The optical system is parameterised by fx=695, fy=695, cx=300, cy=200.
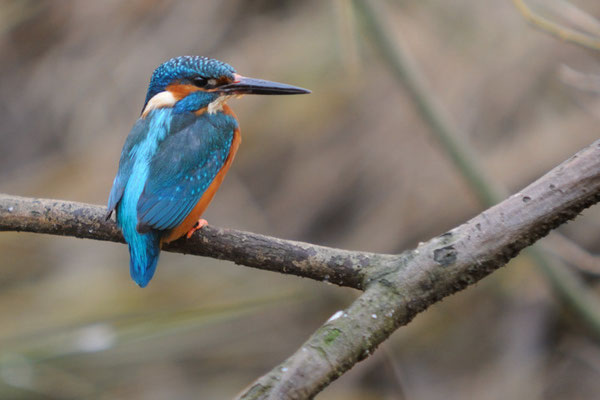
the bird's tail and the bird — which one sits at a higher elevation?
the bird

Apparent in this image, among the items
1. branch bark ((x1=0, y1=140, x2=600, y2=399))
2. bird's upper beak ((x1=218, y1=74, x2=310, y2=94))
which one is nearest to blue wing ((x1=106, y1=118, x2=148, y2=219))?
bird's upper beak ((x1=218, y1=74, x2=310, y2=94))

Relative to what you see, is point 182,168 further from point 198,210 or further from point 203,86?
point 203,86

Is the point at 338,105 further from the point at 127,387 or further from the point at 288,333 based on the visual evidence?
the point at 127,387

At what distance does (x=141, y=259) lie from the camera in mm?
1882

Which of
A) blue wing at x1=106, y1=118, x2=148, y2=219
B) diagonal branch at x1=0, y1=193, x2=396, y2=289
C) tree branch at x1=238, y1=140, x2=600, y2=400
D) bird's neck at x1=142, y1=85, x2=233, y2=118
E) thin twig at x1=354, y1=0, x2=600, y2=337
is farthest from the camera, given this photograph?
thin twig at x1=354, y1=0, x2=600, y2=337

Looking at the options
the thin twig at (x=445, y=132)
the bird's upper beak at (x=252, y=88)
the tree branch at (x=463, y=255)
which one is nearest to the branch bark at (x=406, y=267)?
the tree branch at (x=463, y=255)

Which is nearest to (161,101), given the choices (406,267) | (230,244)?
(230,244)

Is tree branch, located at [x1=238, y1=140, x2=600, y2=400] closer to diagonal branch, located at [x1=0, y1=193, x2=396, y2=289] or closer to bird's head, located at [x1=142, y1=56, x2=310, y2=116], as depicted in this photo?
diagonal branch, located at [x1=0, y1=193, x2=396, y2=289]

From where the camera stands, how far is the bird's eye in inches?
89.2

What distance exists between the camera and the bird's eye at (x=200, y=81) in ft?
7.43

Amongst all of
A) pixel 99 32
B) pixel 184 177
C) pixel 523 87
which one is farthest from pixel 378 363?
pixel 99 32

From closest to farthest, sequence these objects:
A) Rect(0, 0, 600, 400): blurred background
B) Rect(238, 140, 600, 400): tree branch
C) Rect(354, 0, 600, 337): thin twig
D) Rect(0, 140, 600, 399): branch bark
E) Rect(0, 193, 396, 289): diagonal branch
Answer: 1. Rect(0, 140, 600, 399): branch bark
2. Rect(238, 140, 600, 400): tree branch
3. Rect(0, 193, 396, 289): diagonal branch
4. Rect(354, 0, 600, 337): thin twig
5. Rect(0, 0, 600, 400): blurred background

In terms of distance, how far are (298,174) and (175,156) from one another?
1643 millimetres

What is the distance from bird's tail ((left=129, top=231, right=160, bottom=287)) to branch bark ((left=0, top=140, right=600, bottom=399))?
401mm
